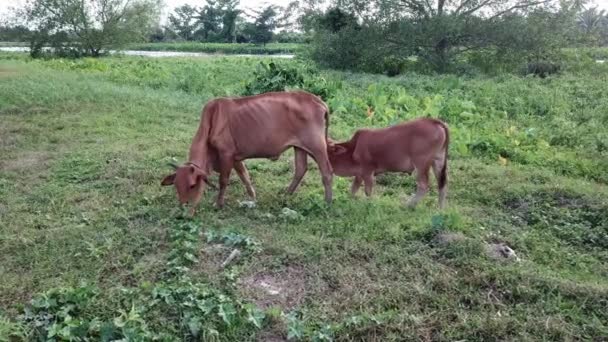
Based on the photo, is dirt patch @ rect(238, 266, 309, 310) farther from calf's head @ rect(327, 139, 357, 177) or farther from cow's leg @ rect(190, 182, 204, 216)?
calf's head @ rect(327, 139, 357, 177)

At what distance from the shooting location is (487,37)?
66.3 feet

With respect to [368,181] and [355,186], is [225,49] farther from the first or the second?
[368,181]

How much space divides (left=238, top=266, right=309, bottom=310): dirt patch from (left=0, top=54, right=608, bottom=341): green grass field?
2 cm

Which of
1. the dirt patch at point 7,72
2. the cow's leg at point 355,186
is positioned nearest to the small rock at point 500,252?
the cow's leg at point 355,186

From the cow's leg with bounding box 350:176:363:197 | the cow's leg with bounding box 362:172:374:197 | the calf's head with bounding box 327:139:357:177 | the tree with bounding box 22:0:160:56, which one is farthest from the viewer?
the tree with bounding box 22:0:160:56

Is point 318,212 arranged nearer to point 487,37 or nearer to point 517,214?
point 517,214

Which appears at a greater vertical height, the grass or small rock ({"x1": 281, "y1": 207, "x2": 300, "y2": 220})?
the grass

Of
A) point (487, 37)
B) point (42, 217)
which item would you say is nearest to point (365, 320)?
point (42, 217)

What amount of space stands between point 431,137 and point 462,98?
733 centimetres

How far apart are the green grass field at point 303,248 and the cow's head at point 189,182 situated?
0.20 meters

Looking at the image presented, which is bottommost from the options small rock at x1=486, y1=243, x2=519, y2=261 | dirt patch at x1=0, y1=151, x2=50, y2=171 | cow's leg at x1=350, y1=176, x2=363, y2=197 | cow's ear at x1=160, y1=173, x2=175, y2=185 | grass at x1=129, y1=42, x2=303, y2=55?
dirt patch at x1=0, y1=151, x2=50, y2=171

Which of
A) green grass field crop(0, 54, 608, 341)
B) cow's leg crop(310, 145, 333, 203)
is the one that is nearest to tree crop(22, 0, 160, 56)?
green grass field crop(0, 54, 608, 341)

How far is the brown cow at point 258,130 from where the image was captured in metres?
6.52

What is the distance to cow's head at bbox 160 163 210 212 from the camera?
605 cm
